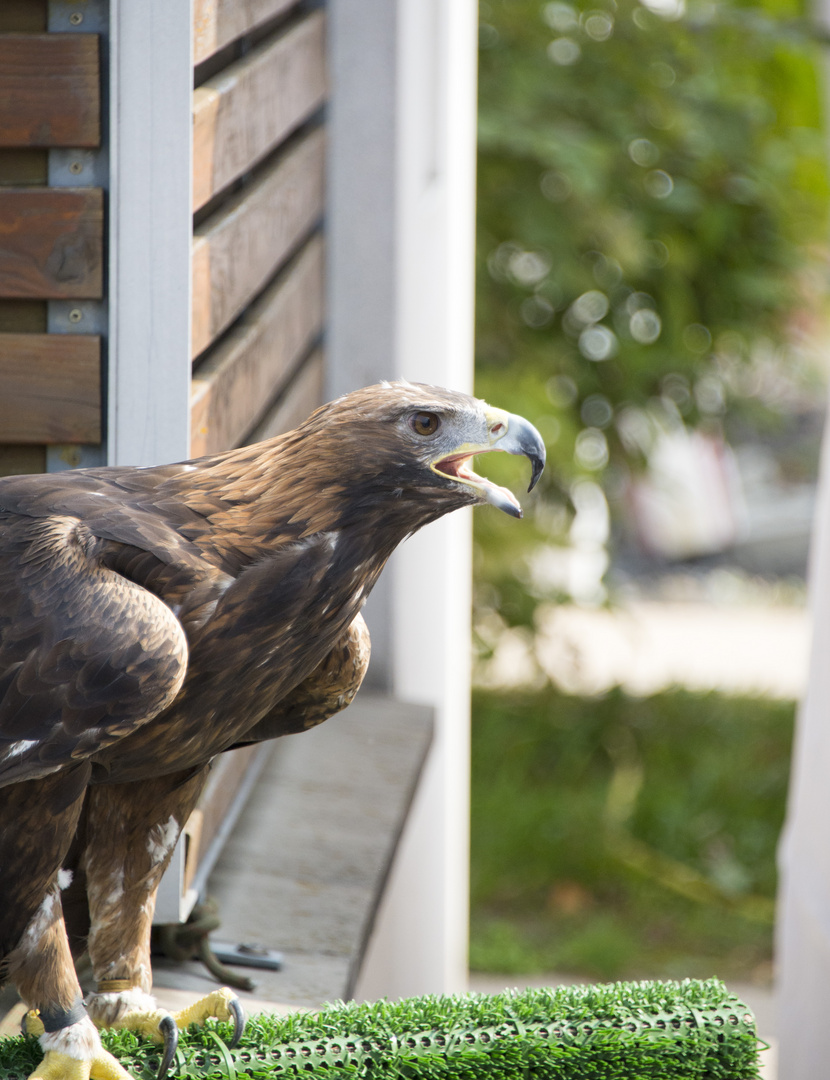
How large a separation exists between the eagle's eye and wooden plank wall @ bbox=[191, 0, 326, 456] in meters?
0.55

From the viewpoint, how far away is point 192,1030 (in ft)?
4.05

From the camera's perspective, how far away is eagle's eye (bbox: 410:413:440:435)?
0.97m

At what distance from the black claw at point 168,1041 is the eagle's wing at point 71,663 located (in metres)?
0.38

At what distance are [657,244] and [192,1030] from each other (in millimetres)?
3335

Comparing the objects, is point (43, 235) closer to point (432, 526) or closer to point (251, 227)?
point (251, 227)

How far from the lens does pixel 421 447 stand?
0.96m

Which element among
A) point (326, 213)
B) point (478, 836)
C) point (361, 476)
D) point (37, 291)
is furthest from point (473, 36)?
point (478, 836)

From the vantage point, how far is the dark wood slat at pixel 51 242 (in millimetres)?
1333

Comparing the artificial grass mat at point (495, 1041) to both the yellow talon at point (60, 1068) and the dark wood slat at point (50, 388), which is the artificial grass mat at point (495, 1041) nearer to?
the yellow talon at point (60, 1068)

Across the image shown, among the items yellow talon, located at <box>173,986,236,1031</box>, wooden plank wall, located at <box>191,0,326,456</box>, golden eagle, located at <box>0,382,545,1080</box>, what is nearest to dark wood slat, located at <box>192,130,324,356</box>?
wooden plank wall, located at <box>191,0,326,456</box>

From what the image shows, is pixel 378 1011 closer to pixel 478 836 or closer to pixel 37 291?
pixel 37 291

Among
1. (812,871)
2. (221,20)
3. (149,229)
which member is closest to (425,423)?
(149,229)

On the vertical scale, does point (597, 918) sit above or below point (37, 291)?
below

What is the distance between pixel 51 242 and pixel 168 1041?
90 centimetres
